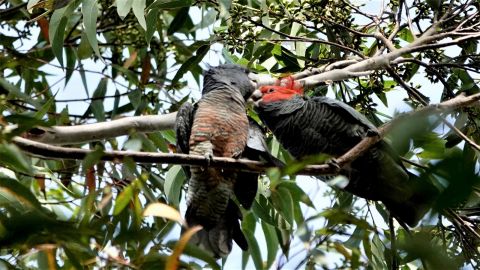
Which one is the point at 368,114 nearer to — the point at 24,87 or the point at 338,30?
the point at 338,30

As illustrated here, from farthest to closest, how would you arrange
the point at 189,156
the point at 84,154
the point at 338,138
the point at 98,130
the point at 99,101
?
the point at 99,101, the point at 338,138, the point at 98,130, the point at 189,156, the point at 84,154

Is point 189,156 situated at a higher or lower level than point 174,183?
lower

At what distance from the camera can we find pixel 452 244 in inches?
110

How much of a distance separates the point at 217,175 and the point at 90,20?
0.91m

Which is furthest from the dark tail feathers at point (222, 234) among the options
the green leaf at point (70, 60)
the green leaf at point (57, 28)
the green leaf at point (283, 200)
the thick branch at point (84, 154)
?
the green leaf at point (70, 60)

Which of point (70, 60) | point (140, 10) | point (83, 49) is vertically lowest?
point (140, 10)

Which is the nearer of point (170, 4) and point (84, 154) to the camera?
point (84, 154)

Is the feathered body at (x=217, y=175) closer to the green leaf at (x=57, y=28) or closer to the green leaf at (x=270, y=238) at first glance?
the green leaf at (x=270, y=238)

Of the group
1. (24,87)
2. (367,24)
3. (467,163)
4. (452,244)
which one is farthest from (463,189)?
(24,87)

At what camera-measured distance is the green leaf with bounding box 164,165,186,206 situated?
2.94 metres

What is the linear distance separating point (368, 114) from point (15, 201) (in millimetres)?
1338

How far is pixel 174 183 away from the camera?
2.97 m

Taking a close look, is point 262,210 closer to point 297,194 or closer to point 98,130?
point 297,194

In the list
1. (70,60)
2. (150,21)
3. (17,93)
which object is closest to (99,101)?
(70,60)
